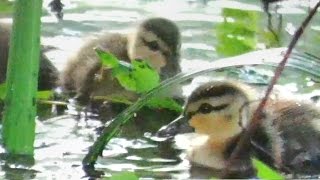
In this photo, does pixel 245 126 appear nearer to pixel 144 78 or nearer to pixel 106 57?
pixel 144 78

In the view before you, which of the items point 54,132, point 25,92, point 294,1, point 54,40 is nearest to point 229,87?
point 54,132

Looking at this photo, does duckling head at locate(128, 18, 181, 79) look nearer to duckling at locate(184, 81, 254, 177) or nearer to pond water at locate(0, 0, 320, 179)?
pond water at locate(0, 0, 320, 179)

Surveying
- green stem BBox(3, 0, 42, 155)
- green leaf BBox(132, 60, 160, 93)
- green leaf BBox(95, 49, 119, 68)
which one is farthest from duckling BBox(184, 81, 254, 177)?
green stem BBox(3, 0, 42, 155)

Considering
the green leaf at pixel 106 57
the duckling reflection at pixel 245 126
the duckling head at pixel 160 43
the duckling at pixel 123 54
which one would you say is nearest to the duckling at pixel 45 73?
the duckling at pixel 123 54

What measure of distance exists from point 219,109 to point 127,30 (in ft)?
3.28

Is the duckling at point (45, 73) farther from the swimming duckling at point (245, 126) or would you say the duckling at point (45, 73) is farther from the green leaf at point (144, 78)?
the green leaf at point (144, 78)

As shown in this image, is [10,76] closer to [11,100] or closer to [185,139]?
[11,100]

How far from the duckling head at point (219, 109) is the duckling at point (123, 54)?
1.64 ft

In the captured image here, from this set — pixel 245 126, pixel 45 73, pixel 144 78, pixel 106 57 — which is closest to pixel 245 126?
pixel 245 126

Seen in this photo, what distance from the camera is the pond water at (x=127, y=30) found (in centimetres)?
221

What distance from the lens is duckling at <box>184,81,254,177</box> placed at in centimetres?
247

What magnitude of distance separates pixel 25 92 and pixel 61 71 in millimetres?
1201

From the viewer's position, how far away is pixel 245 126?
2.44m

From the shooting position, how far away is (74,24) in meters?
3.62
